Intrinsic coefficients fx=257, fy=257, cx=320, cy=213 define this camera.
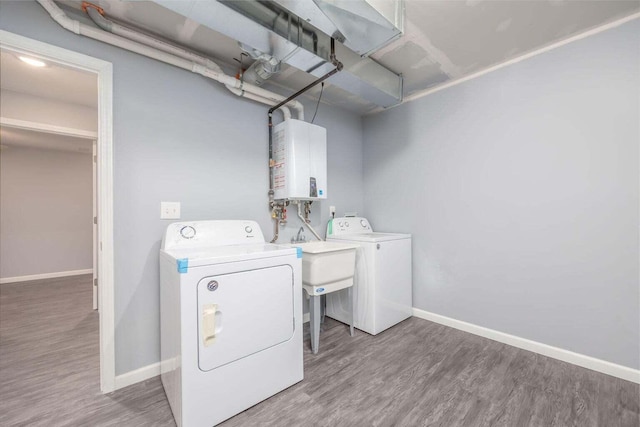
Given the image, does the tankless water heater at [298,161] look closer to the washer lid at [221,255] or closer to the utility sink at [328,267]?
the utility sink at [328,267]

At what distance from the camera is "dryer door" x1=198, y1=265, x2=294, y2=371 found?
1.35 m

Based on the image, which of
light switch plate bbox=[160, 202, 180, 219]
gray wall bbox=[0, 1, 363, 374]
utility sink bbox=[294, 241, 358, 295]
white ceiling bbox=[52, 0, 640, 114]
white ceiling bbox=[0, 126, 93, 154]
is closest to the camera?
white ceiling bbox=[52, 0, 640, 114]

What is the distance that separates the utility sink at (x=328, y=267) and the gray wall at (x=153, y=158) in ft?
2.33

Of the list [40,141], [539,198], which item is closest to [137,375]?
[539,198]

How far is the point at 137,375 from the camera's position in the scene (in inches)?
69.2

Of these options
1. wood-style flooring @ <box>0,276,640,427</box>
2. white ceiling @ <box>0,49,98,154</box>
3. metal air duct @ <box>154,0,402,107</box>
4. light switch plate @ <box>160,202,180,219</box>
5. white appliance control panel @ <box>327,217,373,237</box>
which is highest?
white ceiling @ <box>0,49,98,154</box>

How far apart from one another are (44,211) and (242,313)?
218 inches

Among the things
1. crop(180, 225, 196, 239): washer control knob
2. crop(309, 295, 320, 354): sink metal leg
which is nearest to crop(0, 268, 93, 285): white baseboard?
crop(180, 225, 196, 239): washer control knob

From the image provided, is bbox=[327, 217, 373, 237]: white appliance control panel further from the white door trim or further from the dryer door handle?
the white door trim

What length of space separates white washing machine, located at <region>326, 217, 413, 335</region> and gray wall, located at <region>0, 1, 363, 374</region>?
3.71 feet

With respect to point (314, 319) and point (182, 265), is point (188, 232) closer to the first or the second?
point (182, 265)

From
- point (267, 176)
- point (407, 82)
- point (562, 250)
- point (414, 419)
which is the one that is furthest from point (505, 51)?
point (414, 419)

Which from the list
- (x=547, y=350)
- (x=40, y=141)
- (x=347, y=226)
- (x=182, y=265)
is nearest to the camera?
(x=182, y=265)

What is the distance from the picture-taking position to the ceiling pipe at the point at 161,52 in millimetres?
1510
